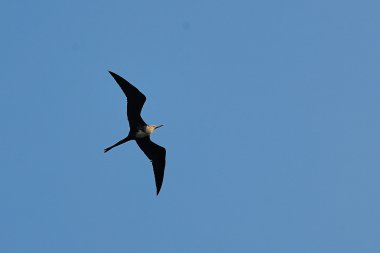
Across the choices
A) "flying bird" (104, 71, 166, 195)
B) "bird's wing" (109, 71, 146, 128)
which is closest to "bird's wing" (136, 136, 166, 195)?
"flying bird" (104, 71, 166, 195)

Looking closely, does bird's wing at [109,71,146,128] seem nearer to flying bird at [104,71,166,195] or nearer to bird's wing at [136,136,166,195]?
flying bird at [104,71,166,195]

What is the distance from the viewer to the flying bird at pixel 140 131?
3325 cm

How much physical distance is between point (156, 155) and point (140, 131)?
1.42m

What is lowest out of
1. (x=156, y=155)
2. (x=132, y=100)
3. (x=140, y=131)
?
(x=156, y=155)

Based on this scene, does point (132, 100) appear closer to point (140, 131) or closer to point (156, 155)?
point (140, 131)

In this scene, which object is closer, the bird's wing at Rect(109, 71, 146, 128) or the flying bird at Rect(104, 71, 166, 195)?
the bird's wing at Rect(109, 71, 146, 128)

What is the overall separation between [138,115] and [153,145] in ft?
5.35

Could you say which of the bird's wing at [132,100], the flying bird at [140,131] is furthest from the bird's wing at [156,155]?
the bird's wing at [132,100]

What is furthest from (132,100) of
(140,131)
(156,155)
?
(156,155)

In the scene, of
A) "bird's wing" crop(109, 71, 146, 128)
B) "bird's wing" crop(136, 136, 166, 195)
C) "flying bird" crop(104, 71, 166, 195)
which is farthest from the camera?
"bird's wing" crop(136, 136, 166, 195)

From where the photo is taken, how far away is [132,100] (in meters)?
33.5

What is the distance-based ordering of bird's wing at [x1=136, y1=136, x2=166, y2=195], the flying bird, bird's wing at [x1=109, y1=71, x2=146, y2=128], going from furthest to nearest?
1. bird's wing at [x1=136, y1=136, x2=166, y2=195]
2. the flying bird
3. bird's wing at [x1=109, y1=71, x2=146, y2=128]

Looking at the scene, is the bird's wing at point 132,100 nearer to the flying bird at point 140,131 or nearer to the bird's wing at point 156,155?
the flying bird at point 140,131

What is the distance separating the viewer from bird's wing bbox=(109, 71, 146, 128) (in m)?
33.1
